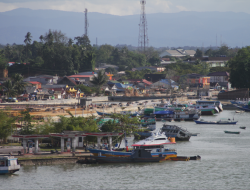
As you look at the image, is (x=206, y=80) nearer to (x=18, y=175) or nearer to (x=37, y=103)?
(x=37, y=103)

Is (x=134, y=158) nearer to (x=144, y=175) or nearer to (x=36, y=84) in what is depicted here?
(x=144, y=175)

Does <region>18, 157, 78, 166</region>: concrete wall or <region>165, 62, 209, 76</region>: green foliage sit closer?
<region>18, 157, 78, 166</region>: concrete wall

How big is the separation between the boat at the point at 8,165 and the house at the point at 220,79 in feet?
370

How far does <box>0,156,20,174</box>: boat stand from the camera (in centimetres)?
2892

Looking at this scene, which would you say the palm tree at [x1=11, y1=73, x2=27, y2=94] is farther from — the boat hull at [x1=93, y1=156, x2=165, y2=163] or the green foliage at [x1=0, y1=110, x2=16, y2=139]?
the boat hull at [x1=93, y1=156, x2=165, y2=163]

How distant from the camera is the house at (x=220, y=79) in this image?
13588cm

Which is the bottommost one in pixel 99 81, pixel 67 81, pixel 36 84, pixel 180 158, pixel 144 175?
pixel 144 175

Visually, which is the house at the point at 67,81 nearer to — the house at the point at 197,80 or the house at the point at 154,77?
the house at the point at 154,77

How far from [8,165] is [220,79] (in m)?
118

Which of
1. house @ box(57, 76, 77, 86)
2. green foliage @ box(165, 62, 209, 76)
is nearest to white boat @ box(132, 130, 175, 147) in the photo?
house @ box(57, 76, 77, 86)

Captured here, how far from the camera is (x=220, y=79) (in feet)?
457

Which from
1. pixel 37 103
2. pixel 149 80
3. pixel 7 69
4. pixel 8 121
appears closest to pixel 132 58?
pixel 149 80

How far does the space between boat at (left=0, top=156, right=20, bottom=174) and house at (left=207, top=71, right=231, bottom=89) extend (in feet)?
370

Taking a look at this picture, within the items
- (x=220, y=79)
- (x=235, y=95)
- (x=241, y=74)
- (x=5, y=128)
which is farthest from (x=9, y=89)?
(x=220, y=79)
